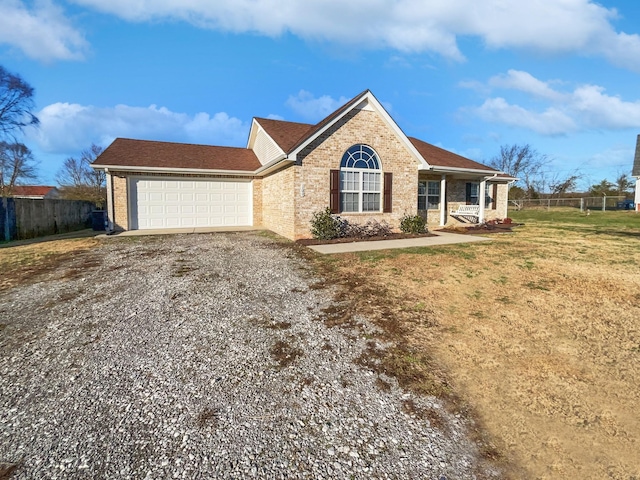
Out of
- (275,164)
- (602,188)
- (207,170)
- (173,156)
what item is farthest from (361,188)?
(602,188)

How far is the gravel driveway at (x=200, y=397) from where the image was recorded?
2.10 metres

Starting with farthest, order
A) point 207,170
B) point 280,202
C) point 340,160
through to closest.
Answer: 1. point 207,170
2. point 280,202
3. point 340,160

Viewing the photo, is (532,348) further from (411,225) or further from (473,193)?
(473,193)

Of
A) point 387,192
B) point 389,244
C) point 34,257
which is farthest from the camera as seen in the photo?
point 387,192

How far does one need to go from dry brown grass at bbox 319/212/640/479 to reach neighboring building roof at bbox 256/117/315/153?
7.85 metres

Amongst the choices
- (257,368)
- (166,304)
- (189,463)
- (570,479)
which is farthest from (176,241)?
(570,479)

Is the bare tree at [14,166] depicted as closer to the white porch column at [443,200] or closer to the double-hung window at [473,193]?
the white porch column at [443,200]

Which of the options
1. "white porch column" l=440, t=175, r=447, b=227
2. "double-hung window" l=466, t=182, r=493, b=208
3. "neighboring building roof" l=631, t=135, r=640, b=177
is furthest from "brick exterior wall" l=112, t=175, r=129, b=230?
"neighboring building roof" l=631, t=135, r=640, b=177

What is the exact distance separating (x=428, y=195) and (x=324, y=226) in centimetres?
685

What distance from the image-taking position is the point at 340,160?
11914 mm

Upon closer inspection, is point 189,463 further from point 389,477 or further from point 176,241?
point 176,241

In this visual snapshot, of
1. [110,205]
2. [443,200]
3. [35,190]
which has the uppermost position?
[35,190]

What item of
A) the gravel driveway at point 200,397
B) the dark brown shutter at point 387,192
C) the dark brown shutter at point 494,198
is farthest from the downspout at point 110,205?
the dark brown shutter at point 494,198

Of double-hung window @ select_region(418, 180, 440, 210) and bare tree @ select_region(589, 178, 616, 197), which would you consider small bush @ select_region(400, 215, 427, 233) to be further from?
bare tree @ select_region(589, 178, 616, 197)
